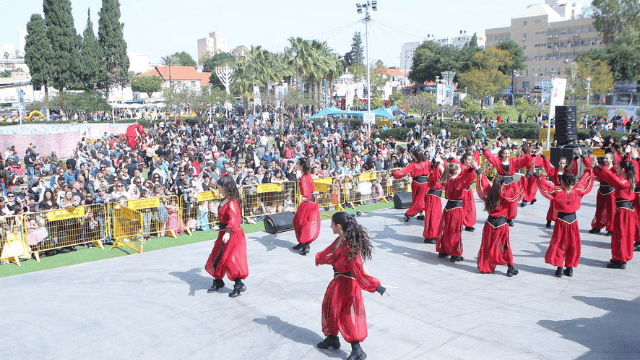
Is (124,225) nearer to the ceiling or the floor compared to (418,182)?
nearer to the floor

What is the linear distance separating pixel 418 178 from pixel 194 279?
5.50 m

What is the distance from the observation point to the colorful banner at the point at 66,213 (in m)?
9.66

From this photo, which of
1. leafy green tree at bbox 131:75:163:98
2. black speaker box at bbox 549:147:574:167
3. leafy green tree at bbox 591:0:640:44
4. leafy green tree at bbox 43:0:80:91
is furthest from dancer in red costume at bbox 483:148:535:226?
leafy green tree at bbox 131:75:163:98

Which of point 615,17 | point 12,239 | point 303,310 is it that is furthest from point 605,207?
point 615,17

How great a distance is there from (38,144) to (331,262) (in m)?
25.3

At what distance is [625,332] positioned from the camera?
6113mm

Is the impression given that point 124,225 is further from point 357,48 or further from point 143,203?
point 357,48

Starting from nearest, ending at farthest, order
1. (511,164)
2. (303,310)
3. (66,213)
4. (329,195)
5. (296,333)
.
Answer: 1. (296,333)
2. (303,310)
3. (66,213)
4. (511,164)
5. (329,195)

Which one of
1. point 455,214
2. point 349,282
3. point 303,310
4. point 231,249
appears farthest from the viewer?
point 455,214

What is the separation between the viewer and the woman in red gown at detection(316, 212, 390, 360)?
5180 millimetres

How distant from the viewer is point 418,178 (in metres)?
11.4

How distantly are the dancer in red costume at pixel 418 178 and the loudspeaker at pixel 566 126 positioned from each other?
2893mm

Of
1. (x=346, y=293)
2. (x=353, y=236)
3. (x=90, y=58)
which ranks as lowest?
(x=346, y=293)

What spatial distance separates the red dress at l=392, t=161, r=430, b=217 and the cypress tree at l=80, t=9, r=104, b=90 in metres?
50.3
